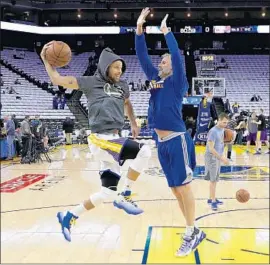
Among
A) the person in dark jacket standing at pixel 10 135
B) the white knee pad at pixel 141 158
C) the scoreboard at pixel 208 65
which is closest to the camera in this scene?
the white knee pad at pixel 141 158

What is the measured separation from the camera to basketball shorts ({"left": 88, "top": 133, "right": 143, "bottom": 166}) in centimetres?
322

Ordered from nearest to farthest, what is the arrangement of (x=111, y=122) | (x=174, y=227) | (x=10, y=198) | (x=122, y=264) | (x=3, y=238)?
1. (x=111, y=122)
2. (x=122, y=264)
3. (x=3, y=238)
4. (x=174, y=227)
5. (x=10, y=198)

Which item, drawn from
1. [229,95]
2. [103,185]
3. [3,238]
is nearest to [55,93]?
[229,95]

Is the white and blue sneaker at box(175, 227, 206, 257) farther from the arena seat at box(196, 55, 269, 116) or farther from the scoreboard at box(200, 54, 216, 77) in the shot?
the scoreboard at box(200, 54, 216, 77)

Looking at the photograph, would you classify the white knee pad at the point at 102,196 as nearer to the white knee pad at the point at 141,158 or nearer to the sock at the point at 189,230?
the white knee pad at the point at 141,158

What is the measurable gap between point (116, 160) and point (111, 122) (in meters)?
0.31

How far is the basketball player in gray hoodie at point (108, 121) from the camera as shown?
120 inches

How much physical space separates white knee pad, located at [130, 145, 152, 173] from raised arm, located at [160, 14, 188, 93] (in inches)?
21.7

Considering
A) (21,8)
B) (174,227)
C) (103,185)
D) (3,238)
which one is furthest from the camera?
(21,8)

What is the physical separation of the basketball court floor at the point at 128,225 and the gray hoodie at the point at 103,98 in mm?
2360

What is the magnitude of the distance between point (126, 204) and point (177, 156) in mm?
572

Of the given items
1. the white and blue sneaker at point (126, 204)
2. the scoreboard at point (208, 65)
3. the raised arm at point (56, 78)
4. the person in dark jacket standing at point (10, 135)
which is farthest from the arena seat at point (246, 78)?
the raised arm at point (56, 78)

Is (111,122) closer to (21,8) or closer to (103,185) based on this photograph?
(103,185)

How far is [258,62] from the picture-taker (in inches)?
1030
